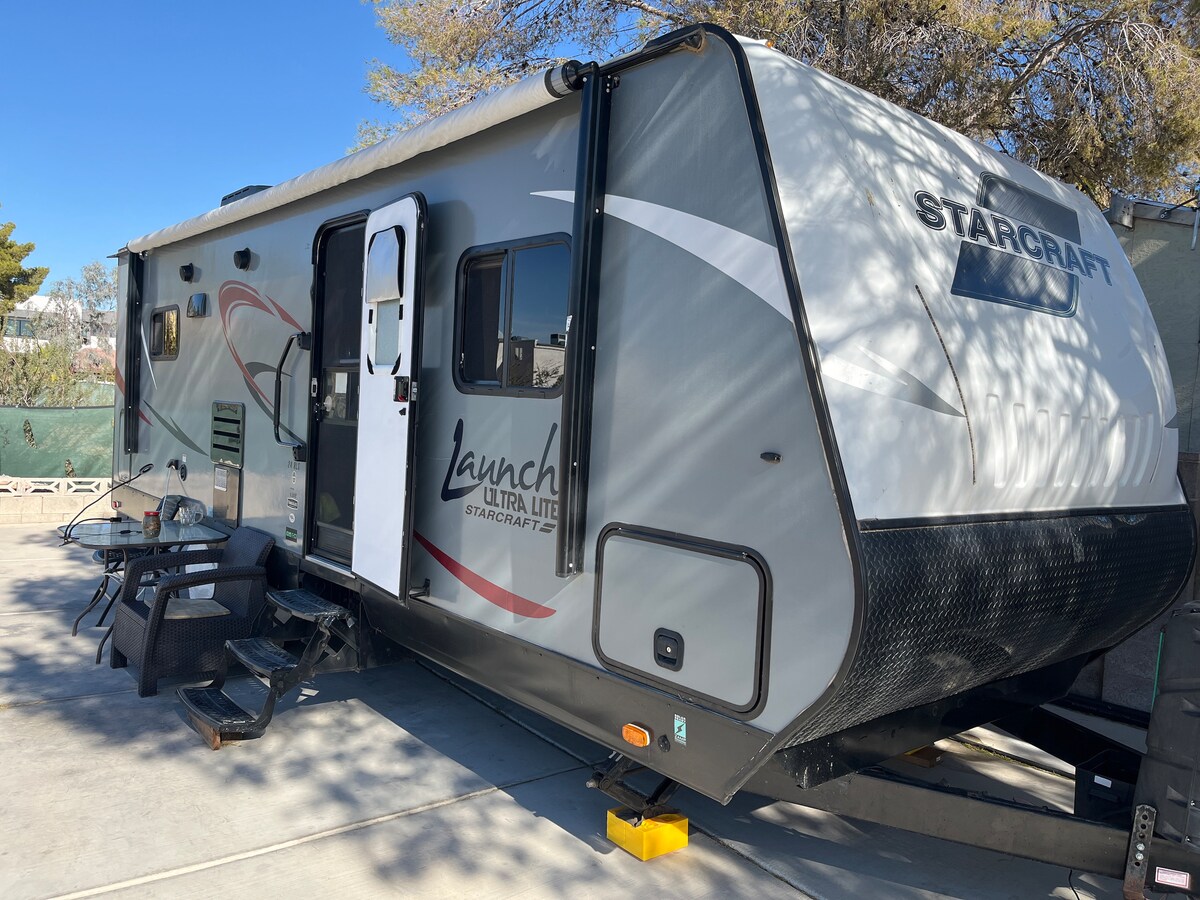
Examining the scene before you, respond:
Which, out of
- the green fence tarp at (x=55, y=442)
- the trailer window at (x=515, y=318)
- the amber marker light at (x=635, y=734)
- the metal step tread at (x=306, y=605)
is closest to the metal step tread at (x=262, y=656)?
the metal step tread at (x=306, y=605)

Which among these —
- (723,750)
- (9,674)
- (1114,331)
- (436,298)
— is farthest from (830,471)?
(9,674)

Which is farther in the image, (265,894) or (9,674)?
(9,674)

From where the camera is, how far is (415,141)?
4199mm

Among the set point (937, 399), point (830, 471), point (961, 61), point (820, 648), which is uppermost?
point (961, 61)

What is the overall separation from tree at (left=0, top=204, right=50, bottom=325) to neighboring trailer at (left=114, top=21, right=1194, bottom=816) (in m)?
25.7

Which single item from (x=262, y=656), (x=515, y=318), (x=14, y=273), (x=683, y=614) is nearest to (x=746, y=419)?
(x=683, y=614)

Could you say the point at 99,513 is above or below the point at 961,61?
below

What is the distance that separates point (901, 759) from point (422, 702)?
253 cm

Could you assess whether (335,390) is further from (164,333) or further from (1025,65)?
(1025,65)

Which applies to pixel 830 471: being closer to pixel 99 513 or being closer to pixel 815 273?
pixel 815 273

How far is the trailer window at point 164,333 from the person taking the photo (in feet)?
23.2

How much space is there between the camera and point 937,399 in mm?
2840

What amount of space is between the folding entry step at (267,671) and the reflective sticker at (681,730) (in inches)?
85.1

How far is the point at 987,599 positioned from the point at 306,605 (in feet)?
10.6
